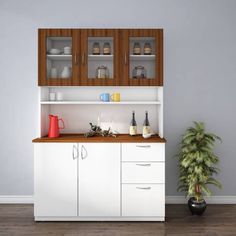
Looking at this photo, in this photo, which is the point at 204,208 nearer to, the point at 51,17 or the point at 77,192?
the point at 77,192

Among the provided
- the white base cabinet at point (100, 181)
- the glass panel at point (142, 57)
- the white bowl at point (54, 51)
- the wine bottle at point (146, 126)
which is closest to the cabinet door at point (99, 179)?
the white base cabinet at point (100, 181)

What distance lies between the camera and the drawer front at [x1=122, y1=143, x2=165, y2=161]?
318 centimetres

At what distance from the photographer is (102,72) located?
339 cm

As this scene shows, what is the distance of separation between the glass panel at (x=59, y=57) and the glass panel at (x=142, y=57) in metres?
0.70

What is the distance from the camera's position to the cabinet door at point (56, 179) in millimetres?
3197

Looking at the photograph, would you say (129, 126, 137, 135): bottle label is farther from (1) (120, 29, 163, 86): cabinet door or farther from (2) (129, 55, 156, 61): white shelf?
(2) (129, 55, 156, 61): white shelf

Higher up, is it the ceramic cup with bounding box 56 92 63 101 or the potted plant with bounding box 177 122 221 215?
the ceramic cup with bounding box 56 92 63 101

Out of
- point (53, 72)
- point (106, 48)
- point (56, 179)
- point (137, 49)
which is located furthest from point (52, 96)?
point (137, 49)

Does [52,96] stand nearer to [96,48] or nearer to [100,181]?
[96,48]

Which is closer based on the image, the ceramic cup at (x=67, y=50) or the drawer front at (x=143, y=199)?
the drawer front at (x=143, y=199)

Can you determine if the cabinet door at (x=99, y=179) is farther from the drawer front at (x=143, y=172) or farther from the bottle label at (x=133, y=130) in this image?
the bottle label at (x=133, y=130)

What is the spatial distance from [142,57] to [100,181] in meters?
1.44

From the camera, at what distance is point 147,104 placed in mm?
3732

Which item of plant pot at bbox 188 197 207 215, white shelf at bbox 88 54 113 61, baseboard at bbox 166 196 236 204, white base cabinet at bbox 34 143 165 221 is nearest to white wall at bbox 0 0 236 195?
baseboard at bbox 166 196 236 204
